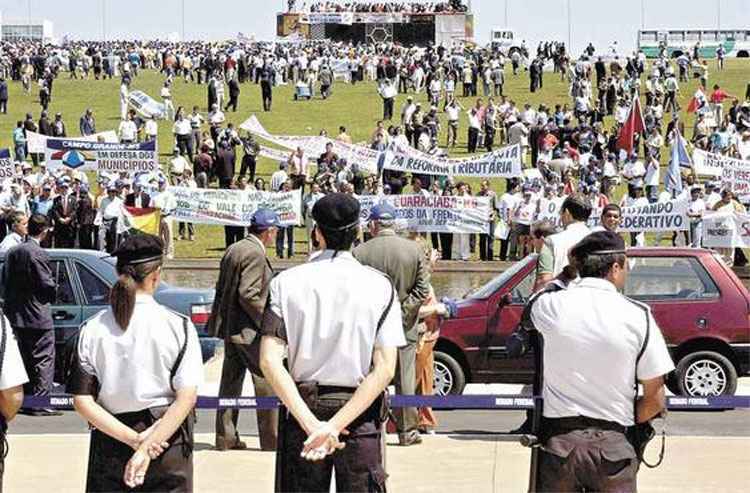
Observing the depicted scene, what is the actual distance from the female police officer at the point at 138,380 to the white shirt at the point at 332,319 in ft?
1.38

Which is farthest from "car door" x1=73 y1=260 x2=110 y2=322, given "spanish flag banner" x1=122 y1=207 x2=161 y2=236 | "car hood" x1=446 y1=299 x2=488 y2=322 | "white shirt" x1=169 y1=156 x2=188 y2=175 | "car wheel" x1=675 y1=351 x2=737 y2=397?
"white shirt" x1=169 y1=156 x2=188 y2=175

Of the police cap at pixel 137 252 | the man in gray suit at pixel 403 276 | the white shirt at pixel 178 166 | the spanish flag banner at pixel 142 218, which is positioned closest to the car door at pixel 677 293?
the man in gray suit at pixel 403 276

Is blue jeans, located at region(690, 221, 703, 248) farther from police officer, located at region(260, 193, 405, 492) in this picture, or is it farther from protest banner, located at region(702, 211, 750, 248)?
police officer, located at region(260, 193, 405, 492)

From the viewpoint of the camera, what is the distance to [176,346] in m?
6.53

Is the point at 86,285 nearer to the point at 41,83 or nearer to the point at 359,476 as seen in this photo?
the point at 359,476

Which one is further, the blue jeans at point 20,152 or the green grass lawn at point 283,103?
the green grass lawn at point 283,103

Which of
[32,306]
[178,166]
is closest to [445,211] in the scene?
[178,166]

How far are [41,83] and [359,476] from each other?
2044 inches

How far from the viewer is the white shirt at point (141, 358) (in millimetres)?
6523

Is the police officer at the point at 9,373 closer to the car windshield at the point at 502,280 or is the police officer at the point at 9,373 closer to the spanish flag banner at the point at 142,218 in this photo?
the car windshield at the point at 502,280

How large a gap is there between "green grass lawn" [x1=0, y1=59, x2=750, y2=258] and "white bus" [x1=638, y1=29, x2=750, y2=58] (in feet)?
55.1

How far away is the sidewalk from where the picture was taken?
33.2ft

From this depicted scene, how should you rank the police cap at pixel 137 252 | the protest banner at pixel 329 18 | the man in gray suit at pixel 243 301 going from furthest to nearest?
the protest banner at pixel 329 18 < the man in gray suit at pixel 243 301 < the police cap at pixel 137 252

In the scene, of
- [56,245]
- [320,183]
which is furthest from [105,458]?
[320,183]
